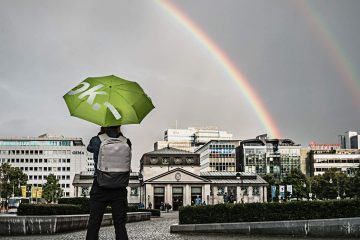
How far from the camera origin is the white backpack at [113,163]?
7.22 meters

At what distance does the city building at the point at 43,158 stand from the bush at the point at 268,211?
160146 millimetres

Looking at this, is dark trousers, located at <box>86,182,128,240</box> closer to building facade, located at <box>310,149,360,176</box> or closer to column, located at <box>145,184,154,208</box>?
column, located at <box>145,184,154,208</box>

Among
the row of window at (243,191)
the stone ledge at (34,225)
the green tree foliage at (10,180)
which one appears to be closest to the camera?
the stone ledge at (34,225)

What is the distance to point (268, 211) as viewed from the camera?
724 inches

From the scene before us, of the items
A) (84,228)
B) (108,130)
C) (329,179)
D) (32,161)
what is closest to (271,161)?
(329,179)

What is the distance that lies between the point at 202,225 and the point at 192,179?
299 ft

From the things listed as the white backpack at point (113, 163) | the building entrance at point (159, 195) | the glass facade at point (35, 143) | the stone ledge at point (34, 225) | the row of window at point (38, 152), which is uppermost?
the glass facade at point (35, 143)

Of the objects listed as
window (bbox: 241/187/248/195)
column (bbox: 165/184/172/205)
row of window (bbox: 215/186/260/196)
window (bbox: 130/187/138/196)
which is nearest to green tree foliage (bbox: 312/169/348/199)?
row of window (bbox: 215/186/260/196)

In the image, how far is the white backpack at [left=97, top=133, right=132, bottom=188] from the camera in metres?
7.22

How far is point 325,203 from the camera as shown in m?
17.6

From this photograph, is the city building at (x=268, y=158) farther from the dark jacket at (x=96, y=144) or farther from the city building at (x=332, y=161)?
the dark jacket at (x=96, y=144)

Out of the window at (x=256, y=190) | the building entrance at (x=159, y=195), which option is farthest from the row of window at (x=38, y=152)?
the window at (x=256, y=190)

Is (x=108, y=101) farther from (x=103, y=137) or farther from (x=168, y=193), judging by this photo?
(x=168, y=193)

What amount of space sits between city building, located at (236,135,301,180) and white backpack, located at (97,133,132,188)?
141710mm
